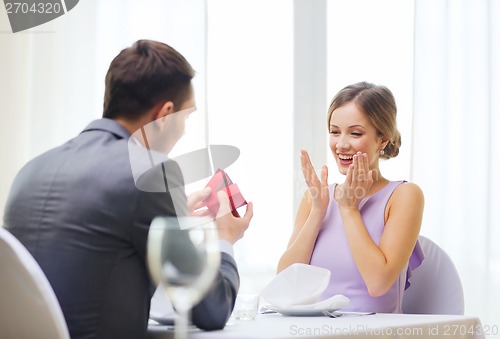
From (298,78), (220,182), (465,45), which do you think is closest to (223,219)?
(220,182)

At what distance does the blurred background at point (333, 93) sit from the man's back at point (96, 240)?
6.08ft

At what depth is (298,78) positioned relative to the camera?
3.58 meters

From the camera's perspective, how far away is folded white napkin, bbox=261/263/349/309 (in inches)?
63.2

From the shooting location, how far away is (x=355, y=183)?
2.04 meters

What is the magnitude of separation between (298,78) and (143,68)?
226 cm

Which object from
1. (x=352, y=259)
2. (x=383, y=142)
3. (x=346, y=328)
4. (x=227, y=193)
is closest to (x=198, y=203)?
(x=227, y=193)

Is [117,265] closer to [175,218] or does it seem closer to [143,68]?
[175,218]

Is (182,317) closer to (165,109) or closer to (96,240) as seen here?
(96,240)

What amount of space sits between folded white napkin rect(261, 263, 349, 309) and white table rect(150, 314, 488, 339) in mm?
39

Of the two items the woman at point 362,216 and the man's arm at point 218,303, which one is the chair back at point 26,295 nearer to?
the man's arm at point 218,303

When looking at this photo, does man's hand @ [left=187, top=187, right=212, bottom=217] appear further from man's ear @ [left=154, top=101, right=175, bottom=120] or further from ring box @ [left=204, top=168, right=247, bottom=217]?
man's ear @ [left=154, top=101, right=175, bottom=120]

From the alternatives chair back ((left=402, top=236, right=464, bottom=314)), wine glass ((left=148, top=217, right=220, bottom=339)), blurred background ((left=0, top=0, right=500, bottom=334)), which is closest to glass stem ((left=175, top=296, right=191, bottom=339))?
wine glass ((left=148, top=217, right=220, bottom=339))

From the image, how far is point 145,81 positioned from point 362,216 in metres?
0.91

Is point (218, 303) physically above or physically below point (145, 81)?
below
